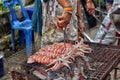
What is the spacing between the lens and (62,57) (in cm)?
261

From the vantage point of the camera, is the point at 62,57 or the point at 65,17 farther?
the point at 65,17

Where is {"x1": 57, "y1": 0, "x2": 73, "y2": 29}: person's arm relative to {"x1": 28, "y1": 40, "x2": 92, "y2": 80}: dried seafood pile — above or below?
above

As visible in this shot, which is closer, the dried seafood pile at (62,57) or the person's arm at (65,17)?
the dried seafood pile at (62,57)

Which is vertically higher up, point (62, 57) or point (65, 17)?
point (65, 17)

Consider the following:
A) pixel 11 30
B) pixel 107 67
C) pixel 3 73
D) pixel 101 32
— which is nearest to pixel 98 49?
pixel 107 67

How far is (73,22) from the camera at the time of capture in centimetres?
385

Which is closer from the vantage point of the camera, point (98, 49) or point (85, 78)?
point (85, 78)

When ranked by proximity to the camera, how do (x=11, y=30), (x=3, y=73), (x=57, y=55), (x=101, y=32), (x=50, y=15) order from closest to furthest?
(x=57, y=55) → (x=50, y=15) → (x=101, y=32) → (x=3, y=73) → (x=11, y=30)

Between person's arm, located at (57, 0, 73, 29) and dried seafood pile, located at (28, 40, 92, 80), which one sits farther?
person's arm, located at (57, 0, 73, 29)

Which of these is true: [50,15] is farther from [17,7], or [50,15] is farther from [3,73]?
[17,7]

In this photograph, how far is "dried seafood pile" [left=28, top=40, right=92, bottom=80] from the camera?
2568 millimetres

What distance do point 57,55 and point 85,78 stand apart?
0.39 metres

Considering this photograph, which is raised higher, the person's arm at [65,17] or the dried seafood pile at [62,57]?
the person's arm at [65,17]

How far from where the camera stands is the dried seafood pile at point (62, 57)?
2568mm
